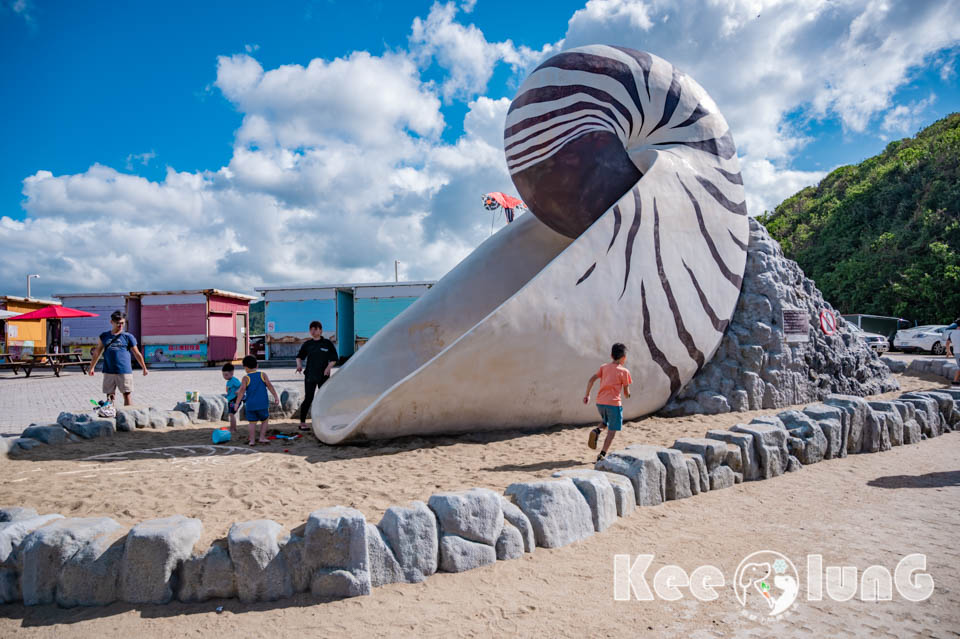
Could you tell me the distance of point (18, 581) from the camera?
281cm

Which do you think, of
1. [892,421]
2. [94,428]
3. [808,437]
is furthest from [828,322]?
[94,428]

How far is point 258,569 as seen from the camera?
2.73m

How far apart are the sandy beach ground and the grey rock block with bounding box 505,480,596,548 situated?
11cm

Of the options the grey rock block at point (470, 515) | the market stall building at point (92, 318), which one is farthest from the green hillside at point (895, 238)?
the market stall building at point (92, 318)

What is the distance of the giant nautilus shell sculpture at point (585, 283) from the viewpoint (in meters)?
5.70

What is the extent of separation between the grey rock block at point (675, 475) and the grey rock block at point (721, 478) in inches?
13.0

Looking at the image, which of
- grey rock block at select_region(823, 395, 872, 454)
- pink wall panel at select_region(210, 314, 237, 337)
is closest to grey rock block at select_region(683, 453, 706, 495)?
grey rock block at select_region(823, 395, 872, 454)

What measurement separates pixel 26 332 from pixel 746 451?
24380mm

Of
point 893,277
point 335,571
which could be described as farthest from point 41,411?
point 893,277

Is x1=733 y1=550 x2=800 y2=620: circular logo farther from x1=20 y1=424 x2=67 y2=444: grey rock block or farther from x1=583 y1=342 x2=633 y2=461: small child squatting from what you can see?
x1=20 y1=424 x2=67 y2=444: grey rock block

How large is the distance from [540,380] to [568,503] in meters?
2.52

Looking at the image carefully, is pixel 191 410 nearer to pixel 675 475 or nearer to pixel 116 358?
pixel 116 358

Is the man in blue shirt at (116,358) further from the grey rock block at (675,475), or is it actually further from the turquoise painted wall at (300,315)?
the turquoise painted wall at (300,315)

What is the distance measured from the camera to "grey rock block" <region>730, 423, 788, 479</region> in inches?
191
